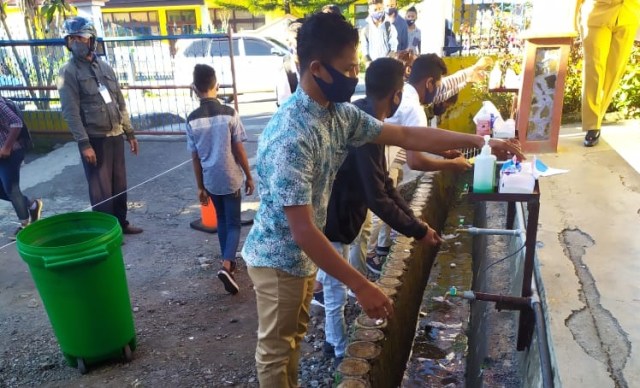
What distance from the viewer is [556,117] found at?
4.32m

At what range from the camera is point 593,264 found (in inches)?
103

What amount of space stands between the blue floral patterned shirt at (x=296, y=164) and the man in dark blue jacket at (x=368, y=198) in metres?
0.57

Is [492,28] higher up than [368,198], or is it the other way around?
[492,28]

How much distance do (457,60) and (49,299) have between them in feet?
17.7

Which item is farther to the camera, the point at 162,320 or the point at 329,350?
the point at 162,320

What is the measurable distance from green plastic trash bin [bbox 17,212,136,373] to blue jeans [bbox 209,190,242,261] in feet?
3.54

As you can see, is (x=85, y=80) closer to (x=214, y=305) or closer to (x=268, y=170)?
(x=214, y=305)

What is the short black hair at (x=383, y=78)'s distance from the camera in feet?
9.29

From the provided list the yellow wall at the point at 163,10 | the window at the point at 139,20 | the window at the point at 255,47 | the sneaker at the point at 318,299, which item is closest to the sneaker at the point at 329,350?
the sneaker at the point at 318,299

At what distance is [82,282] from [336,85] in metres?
1.85

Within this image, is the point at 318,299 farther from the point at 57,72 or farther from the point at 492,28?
the point at 57,72

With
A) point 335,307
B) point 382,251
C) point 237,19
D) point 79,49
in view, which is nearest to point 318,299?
point 335,307

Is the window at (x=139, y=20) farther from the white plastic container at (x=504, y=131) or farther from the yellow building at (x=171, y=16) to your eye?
the white plastic container at (x=504, y=131)

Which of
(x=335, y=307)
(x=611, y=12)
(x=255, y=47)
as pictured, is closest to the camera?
(x=335, y=307)
